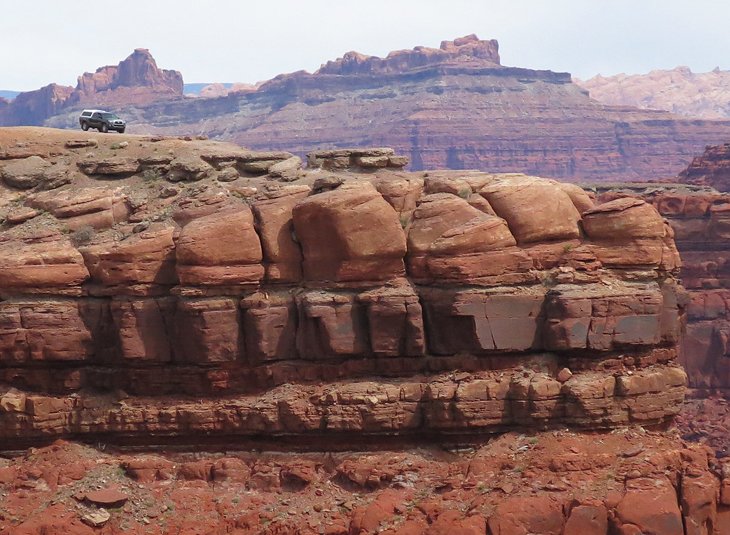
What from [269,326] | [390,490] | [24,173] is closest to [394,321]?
[269,326]

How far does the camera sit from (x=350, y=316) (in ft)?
128

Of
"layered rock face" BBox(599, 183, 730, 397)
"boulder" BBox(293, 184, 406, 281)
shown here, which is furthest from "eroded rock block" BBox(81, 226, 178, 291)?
"layered rock face" BBox(599, 183, 730, 397)

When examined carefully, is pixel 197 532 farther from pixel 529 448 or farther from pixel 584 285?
pixel 584 285

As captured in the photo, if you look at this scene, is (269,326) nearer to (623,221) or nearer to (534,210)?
(534,210)

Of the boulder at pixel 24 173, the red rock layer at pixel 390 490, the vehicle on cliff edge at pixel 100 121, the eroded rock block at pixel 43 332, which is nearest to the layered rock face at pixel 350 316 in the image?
the eroded rock block at pixel 43 332

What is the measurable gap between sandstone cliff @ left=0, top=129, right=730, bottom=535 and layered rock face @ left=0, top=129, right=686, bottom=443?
0.06 metres

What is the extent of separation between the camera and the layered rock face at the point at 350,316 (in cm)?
3806

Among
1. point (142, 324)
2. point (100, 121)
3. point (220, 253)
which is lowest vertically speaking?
point (142, 324)

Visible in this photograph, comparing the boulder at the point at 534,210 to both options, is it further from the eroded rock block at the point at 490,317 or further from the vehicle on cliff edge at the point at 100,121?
the vehicle on cliff edge at the point at 100,121

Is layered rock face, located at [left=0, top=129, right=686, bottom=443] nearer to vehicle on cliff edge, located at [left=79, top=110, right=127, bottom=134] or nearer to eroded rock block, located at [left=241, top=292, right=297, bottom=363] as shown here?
eroded rock block, located at [left=241, top=292, right=297, bottom=363]

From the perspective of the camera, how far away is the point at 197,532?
1426 inches

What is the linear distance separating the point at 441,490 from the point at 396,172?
1159 centimetres

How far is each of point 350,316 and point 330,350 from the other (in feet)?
3.94

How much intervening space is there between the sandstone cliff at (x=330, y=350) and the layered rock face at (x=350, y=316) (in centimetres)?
6
